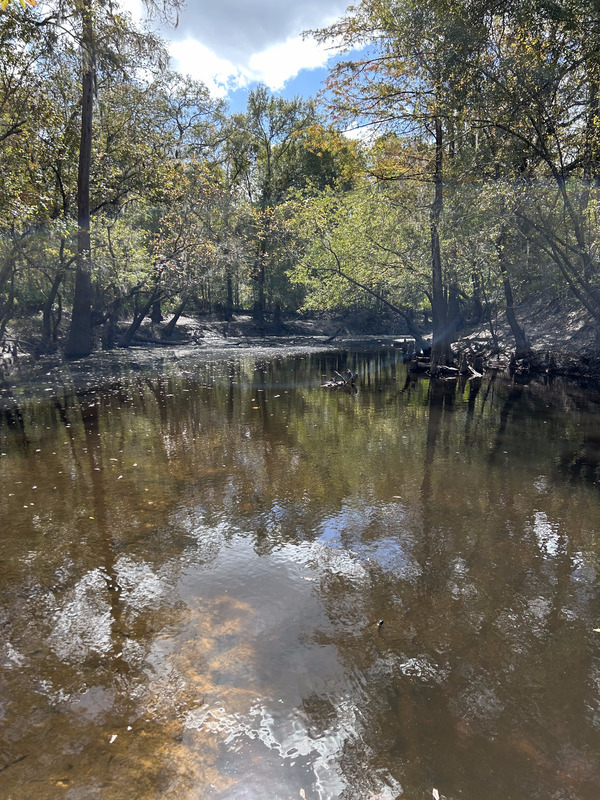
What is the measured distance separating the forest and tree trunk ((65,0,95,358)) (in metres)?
0.09

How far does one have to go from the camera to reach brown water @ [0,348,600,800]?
304 centimetres

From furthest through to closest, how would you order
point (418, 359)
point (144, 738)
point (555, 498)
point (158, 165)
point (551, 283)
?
1. point (418, 359)
2. point (158, 165)
3. point (551, 283)
4. point (555, 498)
5. point (144, 738)

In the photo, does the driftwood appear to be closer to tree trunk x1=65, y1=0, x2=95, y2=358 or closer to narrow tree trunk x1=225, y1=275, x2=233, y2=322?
tree trunk x1=65, y1=0, x2=95, y2=358

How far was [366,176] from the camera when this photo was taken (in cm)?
2084

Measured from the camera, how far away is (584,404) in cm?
1532

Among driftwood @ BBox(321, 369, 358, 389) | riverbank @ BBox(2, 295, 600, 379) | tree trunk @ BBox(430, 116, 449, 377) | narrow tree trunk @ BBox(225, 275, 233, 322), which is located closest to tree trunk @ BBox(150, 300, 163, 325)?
riverbank @ BBox(2, 295, 600, 379)

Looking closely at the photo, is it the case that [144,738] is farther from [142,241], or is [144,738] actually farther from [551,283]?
[142,241]

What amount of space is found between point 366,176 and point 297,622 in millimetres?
20460

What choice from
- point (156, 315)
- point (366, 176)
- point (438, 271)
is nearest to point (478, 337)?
point (438, 271)

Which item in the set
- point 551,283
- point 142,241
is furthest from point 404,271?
point 142,241

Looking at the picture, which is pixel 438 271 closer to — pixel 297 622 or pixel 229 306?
pixel 297 622

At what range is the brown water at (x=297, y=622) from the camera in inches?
119

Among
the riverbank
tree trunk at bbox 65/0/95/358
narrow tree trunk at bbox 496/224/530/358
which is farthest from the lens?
the riverbank

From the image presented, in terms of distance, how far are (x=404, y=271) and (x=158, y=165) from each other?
13.3 meters
